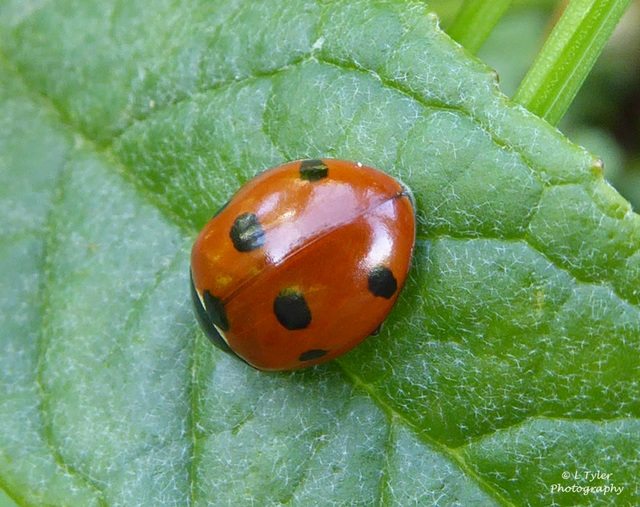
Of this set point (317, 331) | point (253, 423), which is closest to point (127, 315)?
point (253, 423)

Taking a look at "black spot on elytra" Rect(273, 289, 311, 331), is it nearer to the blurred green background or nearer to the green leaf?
the green leaf

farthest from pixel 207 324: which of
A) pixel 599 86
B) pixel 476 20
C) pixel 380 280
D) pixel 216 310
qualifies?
pixel 599 86

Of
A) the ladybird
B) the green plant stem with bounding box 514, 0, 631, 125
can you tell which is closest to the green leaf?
the ladybird

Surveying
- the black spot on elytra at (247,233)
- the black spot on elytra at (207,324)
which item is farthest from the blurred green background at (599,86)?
the black spot on elytra at (207,324)

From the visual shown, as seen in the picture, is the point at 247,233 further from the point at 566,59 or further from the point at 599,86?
the point at 599,86

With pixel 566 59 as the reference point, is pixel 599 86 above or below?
below
